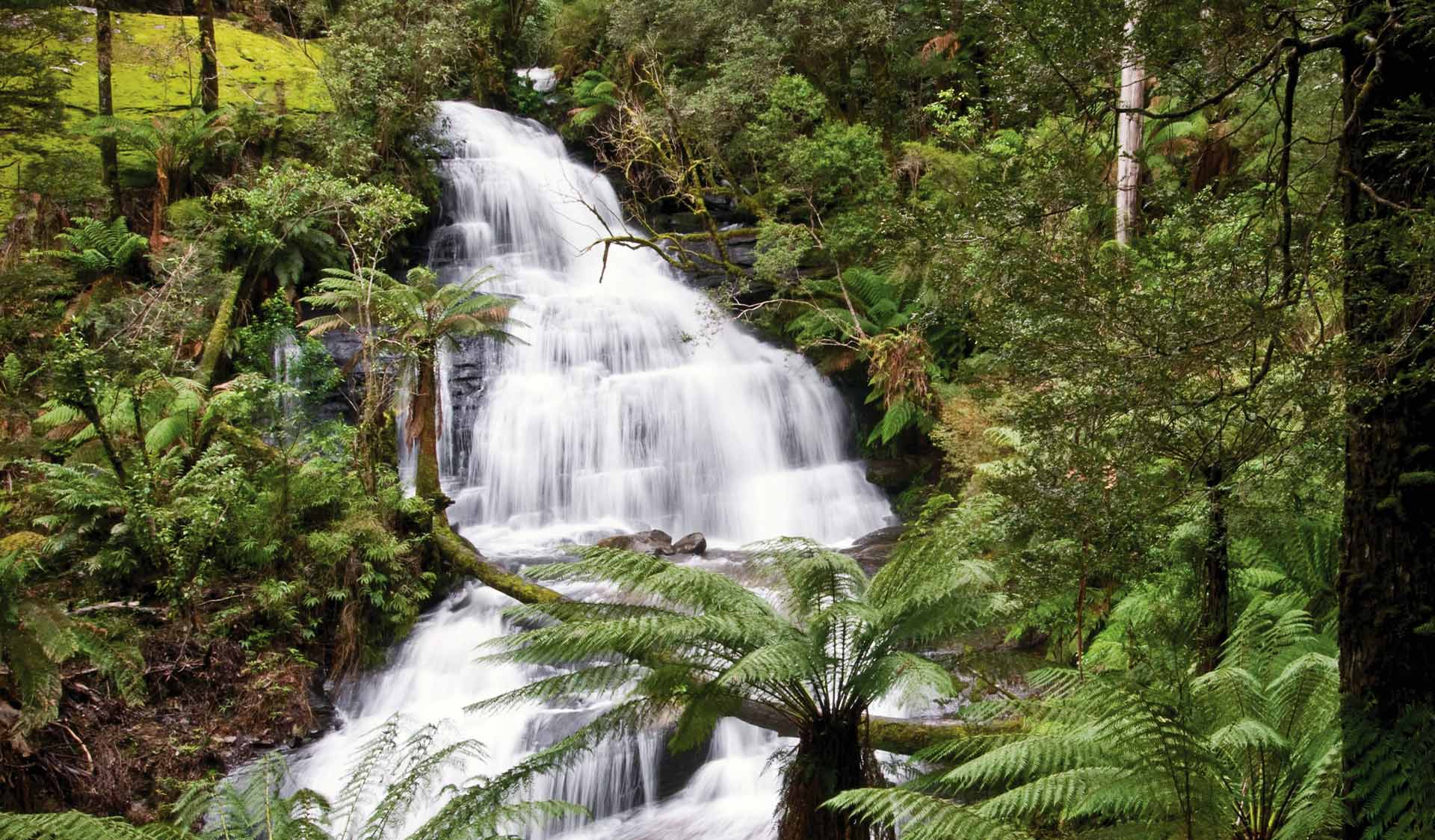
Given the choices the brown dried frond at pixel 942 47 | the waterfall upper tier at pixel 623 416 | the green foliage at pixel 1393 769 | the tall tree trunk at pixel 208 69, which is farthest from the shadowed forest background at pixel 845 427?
the tall tree trunk at pixel 208 69

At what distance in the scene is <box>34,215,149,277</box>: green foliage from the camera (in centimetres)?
984

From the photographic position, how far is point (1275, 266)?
7.89 feet

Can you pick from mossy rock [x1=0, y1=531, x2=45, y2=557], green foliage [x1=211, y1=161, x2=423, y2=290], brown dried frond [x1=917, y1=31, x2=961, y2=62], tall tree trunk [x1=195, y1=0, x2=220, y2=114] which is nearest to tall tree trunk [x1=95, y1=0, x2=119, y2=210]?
tall tree trunk [x1=195, y1=0, x2=220, y2=114]

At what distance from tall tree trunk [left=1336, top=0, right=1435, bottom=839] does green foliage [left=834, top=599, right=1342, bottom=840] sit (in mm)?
393

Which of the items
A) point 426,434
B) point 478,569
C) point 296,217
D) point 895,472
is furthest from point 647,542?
point 296,217

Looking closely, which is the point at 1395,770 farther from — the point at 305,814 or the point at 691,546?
the point at 691,546

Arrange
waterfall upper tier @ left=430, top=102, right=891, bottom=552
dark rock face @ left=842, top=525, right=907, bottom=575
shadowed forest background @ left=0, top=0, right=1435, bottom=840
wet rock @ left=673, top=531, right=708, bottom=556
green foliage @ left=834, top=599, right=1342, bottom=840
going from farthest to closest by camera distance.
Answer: waterfall upper tier @ left=430, top=102, right=891, bottom=552, wet rock @ left=673, top=531, right=708, bottom=556, dark rock face @ left=842, top=525, right=907, bottom=575, green foliage @ left=834, top=599, right=1342, bottom=840, shadowed forest background @ left=0, top=0, right=1435, bottom=840

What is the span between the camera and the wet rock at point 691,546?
942 cm

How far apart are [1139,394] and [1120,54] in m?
0.98

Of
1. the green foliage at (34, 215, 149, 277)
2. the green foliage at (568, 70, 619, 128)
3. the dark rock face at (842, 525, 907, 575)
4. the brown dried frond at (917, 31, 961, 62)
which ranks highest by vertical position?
the green foliage at (568, 70, 619, 128)

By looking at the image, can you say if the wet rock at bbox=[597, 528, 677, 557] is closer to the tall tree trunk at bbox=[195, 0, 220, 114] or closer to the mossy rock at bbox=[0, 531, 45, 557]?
the mossy rock at bbox=[0, 531, 45, 557]

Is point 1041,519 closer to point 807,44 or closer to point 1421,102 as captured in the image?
point 1421,102

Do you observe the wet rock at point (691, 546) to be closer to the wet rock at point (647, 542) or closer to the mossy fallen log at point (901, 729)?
the wet rock at point (647, 542)

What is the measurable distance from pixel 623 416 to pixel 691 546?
2656 mm
